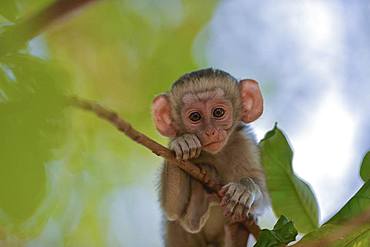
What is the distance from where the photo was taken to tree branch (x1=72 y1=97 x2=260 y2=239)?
4.42 feet

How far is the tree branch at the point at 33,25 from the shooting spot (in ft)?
3.61

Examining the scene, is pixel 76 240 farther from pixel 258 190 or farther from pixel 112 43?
pixel 112 43

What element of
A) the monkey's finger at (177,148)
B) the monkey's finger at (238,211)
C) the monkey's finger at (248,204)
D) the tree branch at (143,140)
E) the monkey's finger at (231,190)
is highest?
the monkey's finger at (177,148)

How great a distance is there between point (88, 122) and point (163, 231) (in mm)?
588

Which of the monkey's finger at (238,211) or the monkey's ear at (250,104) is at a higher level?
the monkey's ear at (250,104)

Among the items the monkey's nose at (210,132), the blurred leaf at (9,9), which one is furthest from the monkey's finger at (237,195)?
the blurred leaf at (9,9)

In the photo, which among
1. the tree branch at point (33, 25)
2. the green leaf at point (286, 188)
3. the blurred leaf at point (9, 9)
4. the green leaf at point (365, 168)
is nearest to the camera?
the tree branch at point (33, 25)

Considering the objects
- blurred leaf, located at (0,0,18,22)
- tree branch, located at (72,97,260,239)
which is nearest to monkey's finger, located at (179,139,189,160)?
tree branch, located at (72,97,260,239)

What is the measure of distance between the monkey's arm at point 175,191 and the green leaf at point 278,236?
60 cm

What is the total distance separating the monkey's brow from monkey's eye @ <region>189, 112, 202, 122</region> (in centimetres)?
8

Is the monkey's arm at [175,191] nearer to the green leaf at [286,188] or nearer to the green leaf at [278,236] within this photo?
the green leaf at [286,188]

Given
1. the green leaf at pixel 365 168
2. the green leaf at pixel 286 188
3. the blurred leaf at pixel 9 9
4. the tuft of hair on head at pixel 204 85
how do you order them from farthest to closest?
the tuft of hair on head at pixel 204 85
the green leaf at pixel 286 188
the green leaf at pixel 365 168
the blurred leaf at pixel 9 9

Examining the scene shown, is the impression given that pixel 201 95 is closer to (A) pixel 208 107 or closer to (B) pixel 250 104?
(A) pixel 208 107

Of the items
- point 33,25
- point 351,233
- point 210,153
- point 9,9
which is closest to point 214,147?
point 210,153
